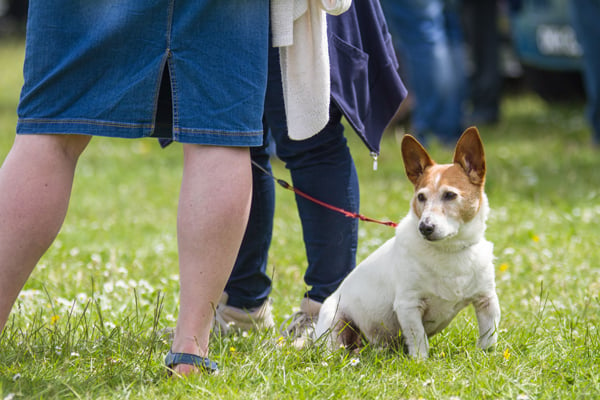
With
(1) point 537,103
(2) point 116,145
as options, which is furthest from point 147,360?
(1) point 537,103

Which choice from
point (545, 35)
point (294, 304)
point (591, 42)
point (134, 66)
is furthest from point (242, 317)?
point (545, 35)

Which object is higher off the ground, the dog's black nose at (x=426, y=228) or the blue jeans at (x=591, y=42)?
the dog's black nose at (x=426, y=228)

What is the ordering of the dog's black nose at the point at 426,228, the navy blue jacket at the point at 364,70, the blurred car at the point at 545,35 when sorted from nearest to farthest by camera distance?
the dog's black nose at the point at 426,228 → the navy blue jacket at the point at 364,70 → the blurred car at the point at 545,35

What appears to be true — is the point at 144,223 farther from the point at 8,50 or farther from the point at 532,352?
the point at 8,50

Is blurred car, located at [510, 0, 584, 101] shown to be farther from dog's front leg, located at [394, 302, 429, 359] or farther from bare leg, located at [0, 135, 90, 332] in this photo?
bare leg, located at [0, 135, 90, 332]

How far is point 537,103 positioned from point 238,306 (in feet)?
24.5

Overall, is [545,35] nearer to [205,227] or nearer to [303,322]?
[303,322]

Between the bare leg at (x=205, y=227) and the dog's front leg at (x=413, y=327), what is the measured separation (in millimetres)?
626

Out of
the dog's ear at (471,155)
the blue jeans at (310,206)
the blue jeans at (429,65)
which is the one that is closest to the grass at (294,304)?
the blue jeans at (310,206)

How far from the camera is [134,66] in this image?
2.30 m

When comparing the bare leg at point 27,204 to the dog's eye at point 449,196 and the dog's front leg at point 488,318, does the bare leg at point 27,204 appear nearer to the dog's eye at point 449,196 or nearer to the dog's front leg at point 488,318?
the dog's eye at point 449,196

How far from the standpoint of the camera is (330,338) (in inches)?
110

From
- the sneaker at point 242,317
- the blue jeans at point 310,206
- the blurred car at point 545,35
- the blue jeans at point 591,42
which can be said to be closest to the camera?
the blue jeans at point 310,206

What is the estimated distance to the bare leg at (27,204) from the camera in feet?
7.51
